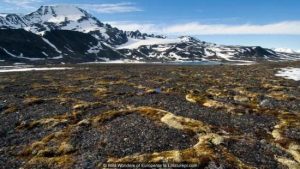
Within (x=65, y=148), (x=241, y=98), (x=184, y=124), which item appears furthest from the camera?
(x=241, y=98)

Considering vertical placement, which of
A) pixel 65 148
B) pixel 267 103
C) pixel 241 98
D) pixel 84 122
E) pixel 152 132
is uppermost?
pixel 152 132

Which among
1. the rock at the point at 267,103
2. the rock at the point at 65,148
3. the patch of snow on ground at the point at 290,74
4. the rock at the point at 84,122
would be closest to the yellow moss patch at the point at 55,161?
the rock at the point at 65,148

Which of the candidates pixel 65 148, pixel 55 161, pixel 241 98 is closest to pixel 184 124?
pixel 65 148

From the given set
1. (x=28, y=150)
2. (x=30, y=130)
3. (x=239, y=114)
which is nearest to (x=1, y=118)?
(x=30, y=130)

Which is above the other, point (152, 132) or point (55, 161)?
point (152, 132)

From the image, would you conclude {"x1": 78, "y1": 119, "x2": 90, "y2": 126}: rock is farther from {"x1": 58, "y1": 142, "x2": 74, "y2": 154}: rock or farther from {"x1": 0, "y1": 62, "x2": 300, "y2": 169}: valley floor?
{"x1": 58, "y1": 142, "x2": 74, "y2": 154}: rock

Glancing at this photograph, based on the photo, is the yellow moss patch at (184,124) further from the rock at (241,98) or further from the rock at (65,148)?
the rock at (241,98)

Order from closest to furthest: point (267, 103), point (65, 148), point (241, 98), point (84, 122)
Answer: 1. point (65, 148)
2. point (84, 122)
3. point (267, 103)
4. point (241, 98)

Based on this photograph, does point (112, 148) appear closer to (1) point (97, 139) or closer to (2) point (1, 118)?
(1) point (97, 139)

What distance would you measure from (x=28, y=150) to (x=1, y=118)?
57.6ft

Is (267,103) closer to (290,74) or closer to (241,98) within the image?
(241,98)

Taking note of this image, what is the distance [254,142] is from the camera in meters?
35.7

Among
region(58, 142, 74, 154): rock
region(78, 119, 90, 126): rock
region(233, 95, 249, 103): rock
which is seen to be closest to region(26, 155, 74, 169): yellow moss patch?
region(58, 142, 74, 154): rock

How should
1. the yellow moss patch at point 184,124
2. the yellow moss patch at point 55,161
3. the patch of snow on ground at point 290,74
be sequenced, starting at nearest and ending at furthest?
the yellow moss patch at point 55,161 < the yellow moss patch at point 184,124 < the patch of snow on ground at point 290,74
